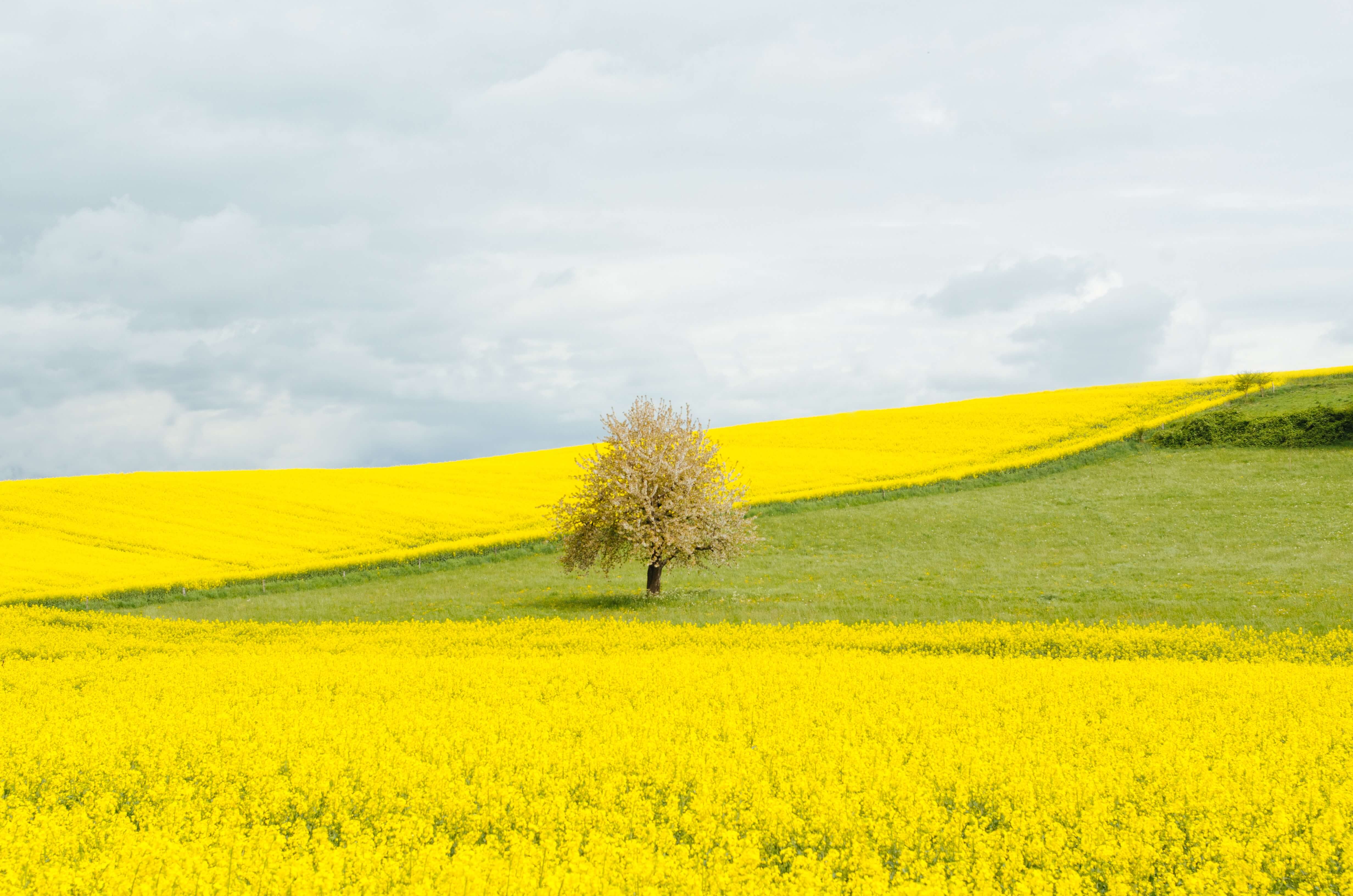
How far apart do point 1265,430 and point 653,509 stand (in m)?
34.9

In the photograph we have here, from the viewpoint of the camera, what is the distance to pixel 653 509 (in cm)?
2695

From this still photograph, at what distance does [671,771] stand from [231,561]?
30645 mm

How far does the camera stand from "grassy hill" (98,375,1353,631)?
23078 millimetres

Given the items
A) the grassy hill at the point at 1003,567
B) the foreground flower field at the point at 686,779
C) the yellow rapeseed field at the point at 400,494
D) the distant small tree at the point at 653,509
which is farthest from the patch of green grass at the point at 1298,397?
the foreground flower field at the point at 686,779

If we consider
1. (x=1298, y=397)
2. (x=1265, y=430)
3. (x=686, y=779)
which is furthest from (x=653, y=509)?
(x=1298, y=397)

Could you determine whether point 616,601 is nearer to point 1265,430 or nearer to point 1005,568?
point 1005,568

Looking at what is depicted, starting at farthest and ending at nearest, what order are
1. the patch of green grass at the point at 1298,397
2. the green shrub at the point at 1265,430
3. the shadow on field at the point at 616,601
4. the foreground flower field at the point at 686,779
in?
the patch of green grass at the point at 1298,397
the green shrub at the point at 1265,430
the shadow on field at the point at 616,601
the foreground flower field at the point at 686,779

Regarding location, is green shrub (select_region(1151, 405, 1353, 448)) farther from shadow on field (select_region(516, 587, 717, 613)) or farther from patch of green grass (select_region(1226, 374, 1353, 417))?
shadow on field (select_region(516, 587, 717, 613))

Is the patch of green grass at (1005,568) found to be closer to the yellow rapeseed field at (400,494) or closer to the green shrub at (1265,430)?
the green shrub at (1265,430)

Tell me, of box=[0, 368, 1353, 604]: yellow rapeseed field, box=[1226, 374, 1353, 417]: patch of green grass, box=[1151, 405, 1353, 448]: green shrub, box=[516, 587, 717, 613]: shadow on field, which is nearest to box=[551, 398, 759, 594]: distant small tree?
box=[516, 587, 717, 613]: shadow on field

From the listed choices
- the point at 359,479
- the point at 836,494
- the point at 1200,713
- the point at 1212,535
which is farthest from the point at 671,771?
the point at 359,479

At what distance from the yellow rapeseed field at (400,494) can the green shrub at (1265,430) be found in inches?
120

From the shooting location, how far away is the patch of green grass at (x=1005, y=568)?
23016 millimetres

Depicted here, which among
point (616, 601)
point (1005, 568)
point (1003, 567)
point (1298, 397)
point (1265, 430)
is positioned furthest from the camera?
point (1298, 397)
